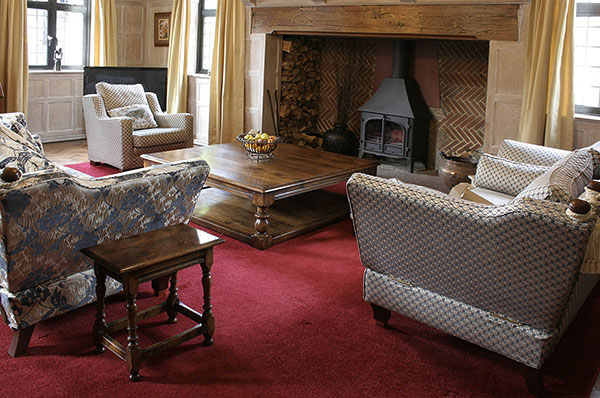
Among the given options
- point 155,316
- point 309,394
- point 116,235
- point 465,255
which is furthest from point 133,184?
point 465,255

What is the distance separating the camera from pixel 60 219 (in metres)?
2.47

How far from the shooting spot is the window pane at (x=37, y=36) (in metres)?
7.57

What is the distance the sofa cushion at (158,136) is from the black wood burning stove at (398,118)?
2129 mm

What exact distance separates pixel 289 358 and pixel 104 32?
21.9 feet

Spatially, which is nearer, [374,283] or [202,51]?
[374,283]

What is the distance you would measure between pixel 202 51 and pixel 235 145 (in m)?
3.11

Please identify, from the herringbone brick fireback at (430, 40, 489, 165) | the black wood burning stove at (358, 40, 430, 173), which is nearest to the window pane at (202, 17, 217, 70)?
the black wood burning stove at (358, 40, 430, 173)

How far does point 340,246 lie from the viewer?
4328 millimetres

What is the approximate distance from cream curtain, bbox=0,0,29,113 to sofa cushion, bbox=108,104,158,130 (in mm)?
1503

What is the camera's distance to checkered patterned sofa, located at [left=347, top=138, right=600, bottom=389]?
7.47 ft

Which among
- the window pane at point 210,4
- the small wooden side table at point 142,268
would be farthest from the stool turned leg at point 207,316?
the window pane at point 210,4

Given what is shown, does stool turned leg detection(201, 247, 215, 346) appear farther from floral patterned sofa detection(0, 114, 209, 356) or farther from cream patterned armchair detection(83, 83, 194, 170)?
cream patterned armchair detection(83, 83, 194, 170)

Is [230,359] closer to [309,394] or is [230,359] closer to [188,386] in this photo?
[188,386]

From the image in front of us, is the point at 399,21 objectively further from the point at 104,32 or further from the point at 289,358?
the point at 104,32
